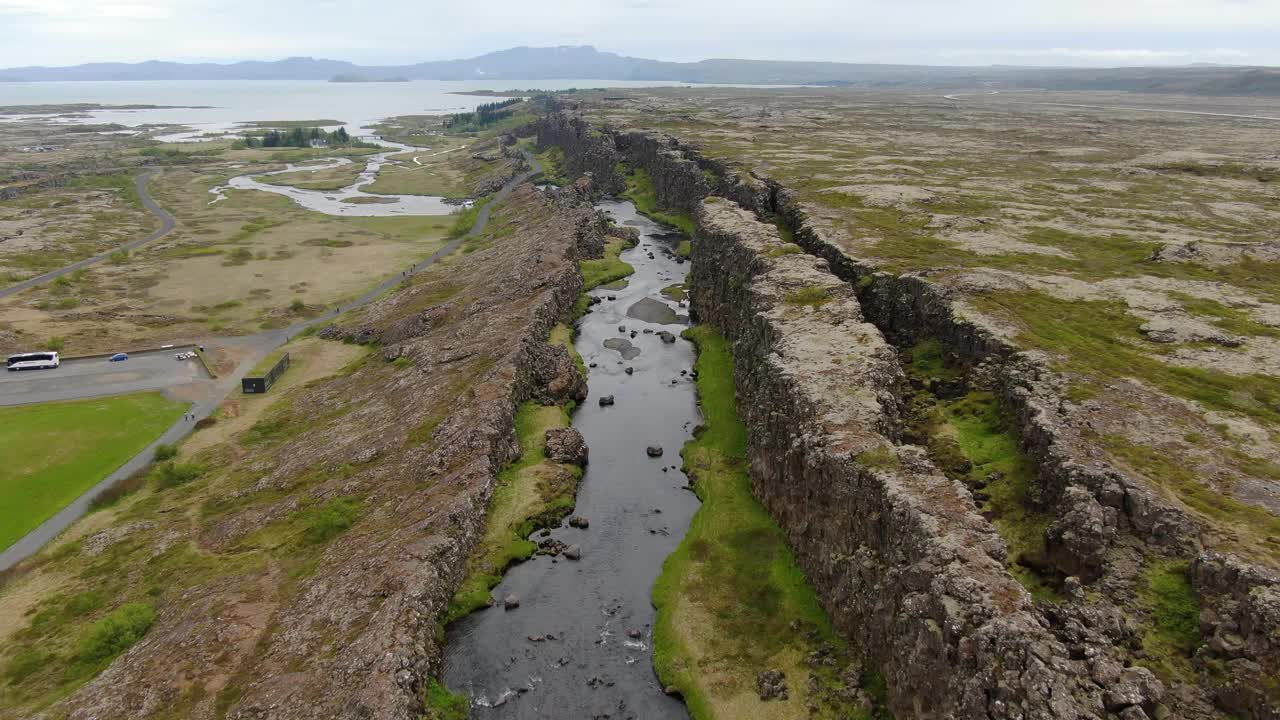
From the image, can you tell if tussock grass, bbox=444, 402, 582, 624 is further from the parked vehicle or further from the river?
the parked vehicle

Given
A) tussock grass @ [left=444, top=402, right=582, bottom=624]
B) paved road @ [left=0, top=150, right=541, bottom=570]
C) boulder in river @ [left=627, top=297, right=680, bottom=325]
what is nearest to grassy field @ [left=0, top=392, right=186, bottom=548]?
paved road @ [left=0, top=150, right=541, bottom=570]

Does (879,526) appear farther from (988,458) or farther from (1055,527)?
(988,458)

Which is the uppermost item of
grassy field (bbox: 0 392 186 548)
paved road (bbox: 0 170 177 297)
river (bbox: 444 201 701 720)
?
paved road (bbox: 0 170 177 297)

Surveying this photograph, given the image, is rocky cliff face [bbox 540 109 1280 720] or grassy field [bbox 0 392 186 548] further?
grassy field [bbox 0 392 186 548]

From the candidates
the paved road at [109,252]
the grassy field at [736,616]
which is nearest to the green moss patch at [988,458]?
the grassy field at [736,616]

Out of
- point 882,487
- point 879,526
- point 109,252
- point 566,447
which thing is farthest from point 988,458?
point 109,252

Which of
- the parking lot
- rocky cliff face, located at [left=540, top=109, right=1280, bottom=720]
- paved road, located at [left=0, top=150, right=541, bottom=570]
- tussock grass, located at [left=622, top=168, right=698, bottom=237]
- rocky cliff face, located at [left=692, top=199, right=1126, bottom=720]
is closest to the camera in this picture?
rocky cliff face, located at [left=540, top=109, right=1280, bottom=720]
